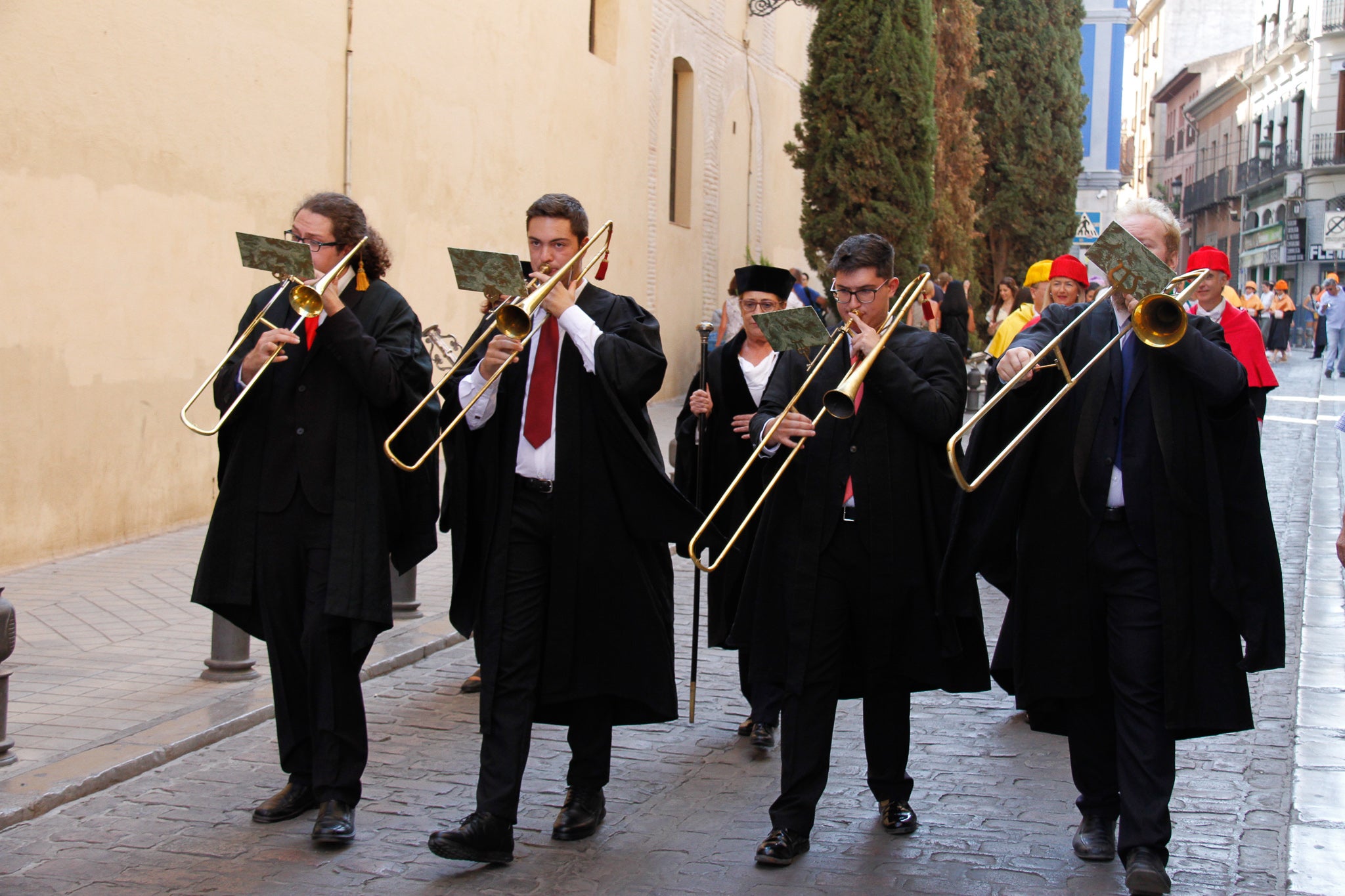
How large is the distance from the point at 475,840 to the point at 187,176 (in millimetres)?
7308

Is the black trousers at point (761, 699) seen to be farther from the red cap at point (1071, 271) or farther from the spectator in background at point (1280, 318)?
the spectator in background at point (1280, 318)

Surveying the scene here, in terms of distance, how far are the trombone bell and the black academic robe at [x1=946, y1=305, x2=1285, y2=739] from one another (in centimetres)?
14

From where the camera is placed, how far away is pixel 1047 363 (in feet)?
15.7

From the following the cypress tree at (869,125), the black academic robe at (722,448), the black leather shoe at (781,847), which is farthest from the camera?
the cypress tree at (869,125)

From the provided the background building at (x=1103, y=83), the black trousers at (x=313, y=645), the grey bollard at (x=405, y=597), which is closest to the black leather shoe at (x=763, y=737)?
the black trousers at (x=313, y=645)

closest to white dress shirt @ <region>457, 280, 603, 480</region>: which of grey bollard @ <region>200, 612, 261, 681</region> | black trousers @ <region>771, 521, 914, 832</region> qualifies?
black trousers @ <region>771, 521, 914, 832</region>

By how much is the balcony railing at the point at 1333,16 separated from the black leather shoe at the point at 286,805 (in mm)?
49201

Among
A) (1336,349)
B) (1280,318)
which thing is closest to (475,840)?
(1336,349)

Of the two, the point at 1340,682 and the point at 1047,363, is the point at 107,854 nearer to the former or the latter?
the point at 1047,363

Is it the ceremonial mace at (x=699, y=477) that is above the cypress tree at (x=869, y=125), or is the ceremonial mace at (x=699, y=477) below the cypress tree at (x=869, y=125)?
below

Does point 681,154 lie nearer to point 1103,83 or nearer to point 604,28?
point 604,28

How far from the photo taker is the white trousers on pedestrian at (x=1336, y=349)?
29.0m

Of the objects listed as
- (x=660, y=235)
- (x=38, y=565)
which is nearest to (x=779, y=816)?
(x=38, y=565)

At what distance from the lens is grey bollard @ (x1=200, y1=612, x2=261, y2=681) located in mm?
6977
